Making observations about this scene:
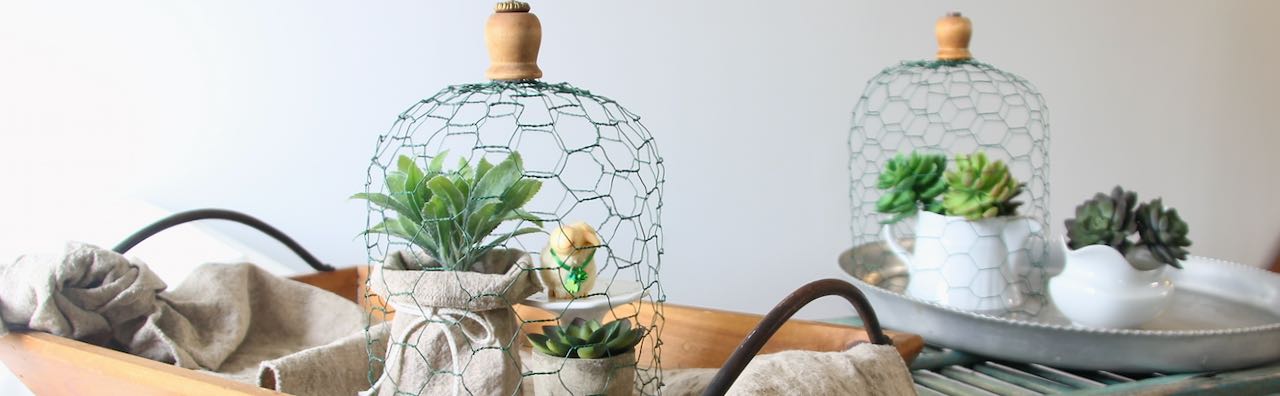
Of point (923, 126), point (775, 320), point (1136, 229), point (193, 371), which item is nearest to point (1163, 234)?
point (1136, 229)

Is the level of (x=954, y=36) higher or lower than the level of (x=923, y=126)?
higher

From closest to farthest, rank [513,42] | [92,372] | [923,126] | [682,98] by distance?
[513,42]
[92,372]
[682,98]
[923,126]

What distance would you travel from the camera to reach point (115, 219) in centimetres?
114

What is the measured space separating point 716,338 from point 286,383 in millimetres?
317

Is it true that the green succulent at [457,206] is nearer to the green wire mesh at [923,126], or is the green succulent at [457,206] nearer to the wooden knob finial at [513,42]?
the wooden knob finial at [513,42]

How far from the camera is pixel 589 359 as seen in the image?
0.59m

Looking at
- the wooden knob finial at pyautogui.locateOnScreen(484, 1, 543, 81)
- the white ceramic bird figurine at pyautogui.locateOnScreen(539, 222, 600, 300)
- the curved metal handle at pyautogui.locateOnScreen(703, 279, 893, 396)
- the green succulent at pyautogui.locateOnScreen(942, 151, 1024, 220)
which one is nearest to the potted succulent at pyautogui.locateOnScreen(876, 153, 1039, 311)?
the green succulent at pyautogui.locateOnScreen(942, 151, 1024, 220)

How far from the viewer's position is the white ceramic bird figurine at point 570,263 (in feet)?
2.10

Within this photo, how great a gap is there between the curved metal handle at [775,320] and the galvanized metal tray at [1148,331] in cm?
17

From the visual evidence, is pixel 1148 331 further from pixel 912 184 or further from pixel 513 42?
pixel 513 42

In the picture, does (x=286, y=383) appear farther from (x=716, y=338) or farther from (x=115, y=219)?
(x=115, y=219)

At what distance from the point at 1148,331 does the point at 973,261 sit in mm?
166

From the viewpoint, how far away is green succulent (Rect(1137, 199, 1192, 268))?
0.85 metres

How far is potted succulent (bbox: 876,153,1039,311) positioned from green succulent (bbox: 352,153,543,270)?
0.47 meters
